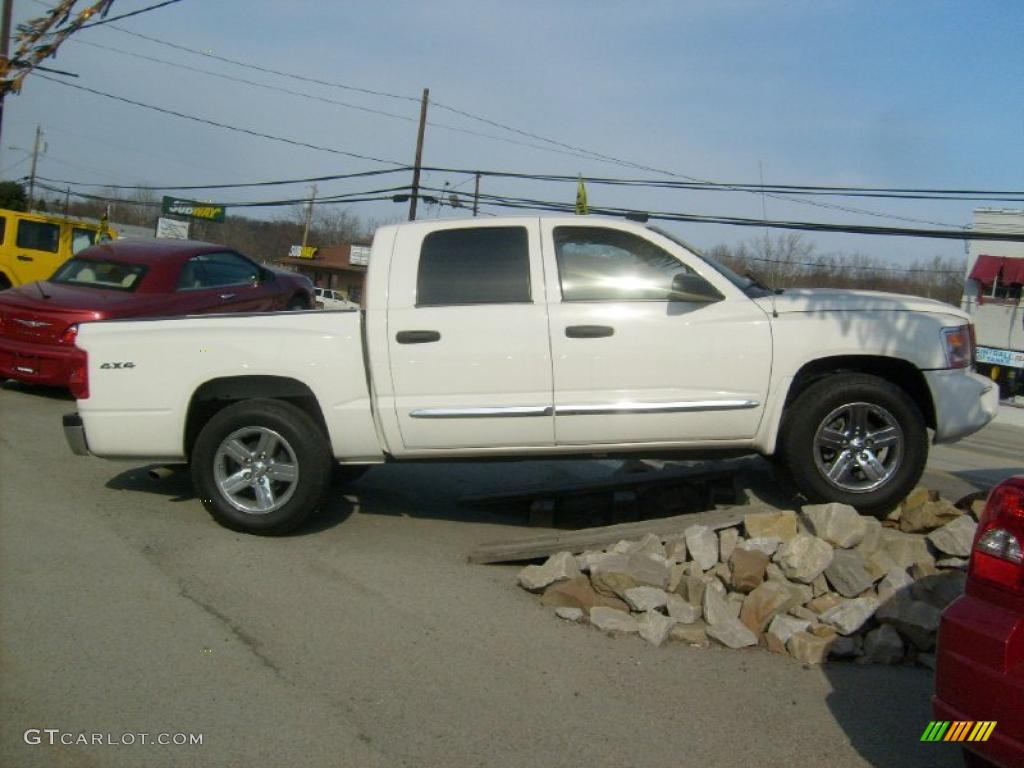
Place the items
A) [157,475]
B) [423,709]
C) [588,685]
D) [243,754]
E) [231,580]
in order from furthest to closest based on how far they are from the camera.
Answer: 1. [157,475]
2. [231,580]
3. [588,685]
4. [423,709]
5. [243,754]

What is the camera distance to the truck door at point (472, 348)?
543 centimetres

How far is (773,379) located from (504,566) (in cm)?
192

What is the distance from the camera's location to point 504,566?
18.2 feet

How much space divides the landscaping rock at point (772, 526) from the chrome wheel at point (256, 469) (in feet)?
9.03

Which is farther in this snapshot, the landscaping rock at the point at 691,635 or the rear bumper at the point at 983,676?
the landscaping rock at the point at 691,635

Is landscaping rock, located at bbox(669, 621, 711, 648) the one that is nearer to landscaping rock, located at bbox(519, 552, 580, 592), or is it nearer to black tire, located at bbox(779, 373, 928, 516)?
landscaping rock, located at bbox(519, 552, 580, 592)

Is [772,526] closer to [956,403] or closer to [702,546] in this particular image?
[702,546]

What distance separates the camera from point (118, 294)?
10.5 metres

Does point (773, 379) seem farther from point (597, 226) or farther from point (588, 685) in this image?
point (588, 685)

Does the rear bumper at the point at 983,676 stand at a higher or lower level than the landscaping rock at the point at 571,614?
higher

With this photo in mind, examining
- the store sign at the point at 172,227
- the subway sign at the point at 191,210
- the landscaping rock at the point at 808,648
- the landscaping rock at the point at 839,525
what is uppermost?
the subway sign at the point at 191,210

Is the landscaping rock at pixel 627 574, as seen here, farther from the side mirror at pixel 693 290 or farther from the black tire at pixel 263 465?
the black tire at pixel 263 465

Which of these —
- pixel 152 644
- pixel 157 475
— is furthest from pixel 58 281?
pixel 152 644

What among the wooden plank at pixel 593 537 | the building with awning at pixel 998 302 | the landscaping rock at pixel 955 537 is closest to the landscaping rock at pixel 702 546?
the wooden plank at pixel 593 537
